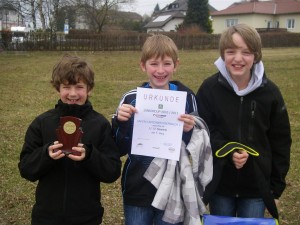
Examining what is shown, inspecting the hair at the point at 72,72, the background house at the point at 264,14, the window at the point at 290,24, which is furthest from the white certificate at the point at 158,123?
the window at the point at 290,24

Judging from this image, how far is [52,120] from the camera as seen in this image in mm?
2375

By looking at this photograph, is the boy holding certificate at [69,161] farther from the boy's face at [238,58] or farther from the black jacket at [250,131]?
the boy's face at [238,58]

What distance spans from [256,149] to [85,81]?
1195 mm

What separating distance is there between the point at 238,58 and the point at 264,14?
6019 cm

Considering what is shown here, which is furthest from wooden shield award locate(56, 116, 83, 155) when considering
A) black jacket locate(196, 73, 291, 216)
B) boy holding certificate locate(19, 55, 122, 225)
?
black jacket locate(196, 73, 291, 216)

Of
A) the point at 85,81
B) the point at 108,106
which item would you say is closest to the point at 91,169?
the point at 85,81

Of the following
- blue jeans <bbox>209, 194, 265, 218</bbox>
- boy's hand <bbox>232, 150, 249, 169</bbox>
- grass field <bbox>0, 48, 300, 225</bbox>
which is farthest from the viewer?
grass field <bbox>0, 48, 300, 225</bbox>

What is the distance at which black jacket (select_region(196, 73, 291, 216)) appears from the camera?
2.53m

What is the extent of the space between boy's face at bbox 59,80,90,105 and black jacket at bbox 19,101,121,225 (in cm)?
5

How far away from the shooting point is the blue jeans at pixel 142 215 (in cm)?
252

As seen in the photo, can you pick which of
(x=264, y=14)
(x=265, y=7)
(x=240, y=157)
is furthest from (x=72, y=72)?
(x=265, y=7)

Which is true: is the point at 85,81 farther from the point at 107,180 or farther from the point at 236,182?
the point at 236,182

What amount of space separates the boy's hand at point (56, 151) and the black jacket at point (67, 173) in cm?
16

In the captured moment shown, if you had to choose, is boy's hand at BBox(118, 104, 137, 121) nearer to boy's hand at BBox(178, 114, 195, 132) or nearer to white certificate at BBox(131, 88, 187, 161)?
white certificate at BBox(131, 88, 187, 161)
